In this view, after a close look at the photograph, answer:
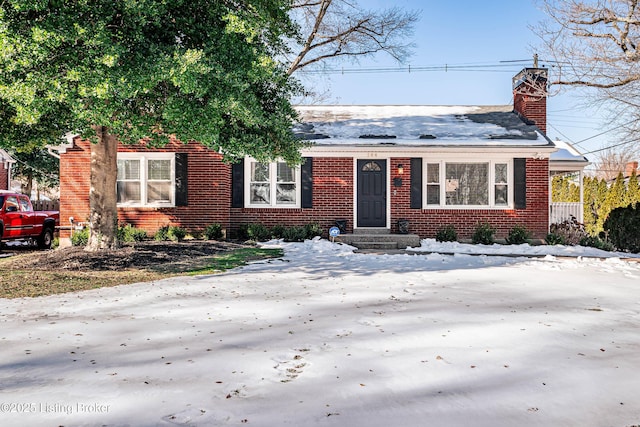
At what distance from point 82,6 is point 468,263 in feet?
28.6

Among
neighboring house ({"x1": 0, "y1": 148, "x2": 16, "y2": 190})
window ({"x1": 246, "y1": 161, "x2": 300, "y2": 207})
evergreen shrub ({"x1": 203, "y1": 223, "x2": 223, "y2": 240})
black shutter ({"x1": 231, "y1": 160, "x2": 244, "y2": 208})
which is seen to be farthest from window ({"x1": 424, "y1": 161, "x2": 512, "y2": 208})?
neighboring house ({"x1": 0, "y1": 148, "x2": 16, "y2": 190})

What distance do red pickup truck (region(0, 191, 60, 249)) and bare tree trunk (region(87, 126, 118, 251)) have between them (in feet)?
15.0

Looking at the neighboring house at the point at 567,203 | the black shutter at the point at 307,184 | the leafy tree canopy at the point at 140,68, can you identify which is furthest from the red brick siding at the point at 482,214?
the leafy tree canopy at the point at 140,68

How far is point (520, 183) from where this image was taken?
47.4ft

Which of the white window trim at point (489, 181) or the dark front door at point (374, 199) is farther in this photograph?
the dark front door at point (374, 199)

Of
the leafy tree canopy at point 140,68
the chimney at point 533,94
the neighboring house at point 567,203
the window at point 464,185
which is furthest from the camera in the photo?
the neighboring house at point 567,203

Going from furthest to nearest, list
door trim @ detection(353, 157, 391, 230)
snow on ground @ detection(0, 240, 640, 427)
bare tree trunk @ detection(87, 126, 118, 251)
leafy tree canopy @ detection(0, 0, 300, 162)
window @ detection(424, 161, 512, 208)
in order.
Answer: window @ detection(424, 161, 512, 208) < door trim @ detection(353, 157, 391, 230) < bare tree trunk @ detection(87, 126, 118, 251) < leafy tree canopy @ detection(0, 0, 300, 162) < snow on ground @ detection(0, 240, 640, 427)

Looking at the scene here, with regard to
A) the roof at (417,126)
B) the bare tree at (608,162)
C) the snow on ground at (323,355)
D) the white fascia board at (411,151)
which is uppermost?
the bare tree at (608,162)

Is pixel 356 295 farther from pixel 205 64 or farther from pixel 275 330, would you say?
pixel 205 64

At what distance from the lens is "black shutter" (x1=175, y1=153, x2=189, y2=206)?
14.4 meters

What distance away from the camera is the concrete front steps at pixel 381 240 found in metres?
13.4

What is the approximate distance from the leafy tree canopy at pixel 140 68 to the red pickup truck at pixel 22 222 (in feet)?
16.5

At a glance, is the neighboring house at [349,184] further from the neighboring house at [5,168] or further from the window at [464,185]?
the neighboring house at [5,168]

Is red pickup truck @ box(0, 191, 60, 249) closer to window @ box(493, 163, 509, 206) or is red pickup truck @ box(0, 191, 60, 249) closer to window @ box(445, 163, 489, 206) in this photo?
window @ box(445, 163, 489, 206)
